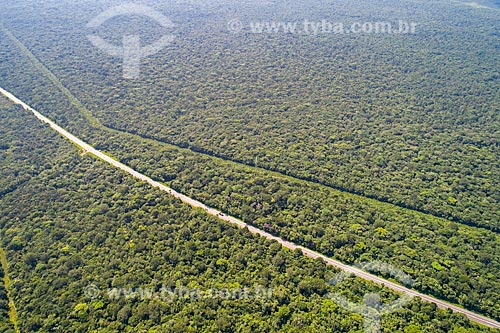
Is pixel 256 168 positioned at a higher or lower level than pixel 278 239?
higher

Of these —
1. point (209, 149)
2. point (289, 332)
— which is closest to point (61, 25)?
point (209, 149)

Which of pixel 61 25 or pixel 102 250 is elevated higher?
pixel 61 25

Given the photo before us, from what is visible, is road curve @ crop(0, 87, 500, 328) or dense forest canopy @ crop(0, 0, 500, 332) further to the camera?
dense forest canopy @ crop(0, 0, 500, 332)

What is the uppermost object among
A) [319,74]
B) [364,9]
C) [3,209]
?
[364,9]

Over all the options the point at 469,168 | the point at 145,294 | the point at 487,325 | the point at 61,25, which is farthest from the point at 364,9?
the point at 145,294

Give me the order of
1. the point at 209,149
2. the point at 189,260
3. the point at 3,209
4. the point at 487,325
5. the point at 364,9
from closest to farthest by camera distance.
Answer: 1. the point at 487,325
2. the point at 189,260
3. the point at 3,209
4. the point at 209,149
5. the point at 364,9

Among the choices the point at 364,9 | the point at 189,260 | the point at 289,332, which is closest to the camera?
the point at 289,332

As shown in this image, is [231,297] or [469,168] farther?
[469,168]

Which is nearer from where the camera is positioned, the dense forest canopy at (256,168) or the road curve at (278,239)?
the road curve at (278,239)

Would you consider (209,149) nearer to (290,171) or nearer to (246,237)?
(290,171)

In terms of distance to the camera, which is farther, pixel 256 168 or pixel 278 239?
pixel 256 168
